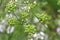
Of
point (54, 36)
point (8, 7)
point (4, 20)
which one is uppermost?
point (54, 36)

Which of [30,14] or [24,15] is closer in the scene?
[24,15]

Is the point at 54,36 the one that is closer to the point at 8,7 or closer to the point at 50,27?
the point at 50,27

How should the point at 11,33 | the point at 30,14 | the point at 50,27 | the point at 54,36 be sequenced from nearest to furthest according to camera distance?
the point at 30,14 → the point at 11,33 → the point at 54,36 → the point at 50,27

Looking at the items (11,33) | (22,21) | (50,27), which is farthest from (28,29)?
(50,27)

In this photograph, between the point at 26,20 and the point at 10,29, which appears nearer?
the point at 26,20

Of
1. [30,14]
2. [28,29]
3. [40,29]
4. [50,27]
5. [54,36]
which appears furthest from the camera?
[50,27]

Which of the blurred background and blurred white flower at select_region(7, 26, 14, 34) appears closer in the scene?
the blurred background

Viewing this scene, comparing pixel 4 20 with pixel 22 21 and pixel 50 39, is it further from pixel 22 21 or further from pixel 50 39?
pixel 50 39

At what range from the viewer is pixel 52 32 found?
319 cm

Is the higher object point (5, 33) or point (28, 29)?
point (5, 33)

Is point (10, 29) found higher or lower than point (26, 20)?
higher

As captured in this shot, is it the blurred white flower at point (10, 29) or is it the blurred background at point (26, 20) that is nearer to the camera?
the blurred background at point (26, 20)

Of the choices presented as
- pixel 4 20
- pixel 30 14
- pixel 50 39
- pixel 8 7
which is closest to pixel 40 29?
pixel 50 39

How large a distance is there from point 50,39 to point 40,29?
0.79 ft
